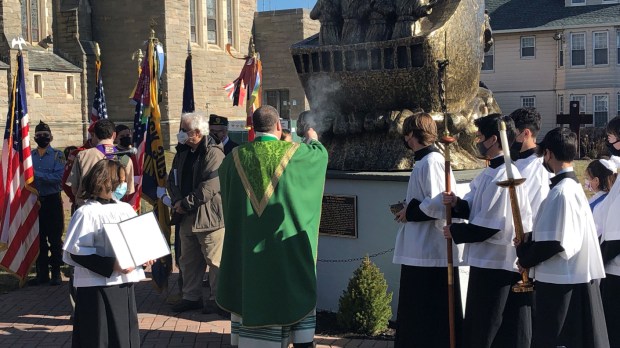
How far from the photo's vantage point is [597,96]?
1444 inches

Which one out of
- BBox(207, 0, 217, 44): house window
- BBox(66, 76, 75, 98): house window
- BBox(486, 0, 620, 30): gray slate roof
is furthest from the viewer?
BBox(207, 0, 217, 44): house window

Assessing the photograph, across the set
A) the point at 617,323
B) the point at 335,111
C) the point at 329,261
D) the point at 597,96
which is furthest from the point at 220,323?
the point at 597,96

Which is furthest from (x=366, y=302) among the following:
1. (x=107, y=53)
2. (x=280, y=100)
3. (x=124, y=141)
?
(x=280, y=100)

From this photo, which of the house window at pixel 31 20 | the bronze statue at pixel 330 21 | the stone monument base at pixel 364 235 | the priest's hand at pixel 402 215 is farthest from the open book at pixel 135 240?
the house window at pixel 31 20

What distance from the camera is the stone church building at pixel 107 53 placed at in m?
31.8

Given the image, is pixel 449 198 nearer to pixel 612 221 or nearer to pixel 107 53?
pixel 612 221

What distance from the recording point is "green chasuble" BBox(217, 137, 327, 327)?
5.23m

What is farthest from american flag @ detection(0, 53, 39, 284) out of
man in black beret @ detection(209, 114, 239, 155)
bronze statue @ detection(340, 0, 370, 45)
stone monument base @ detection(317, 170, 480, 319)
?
bronze statue @ detection(340, 0, 370, 45)

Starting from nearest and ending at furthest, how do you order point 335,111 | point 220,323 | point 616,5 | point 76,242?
point 76,242 → point 220,323 → point 335,111 → point 616,5

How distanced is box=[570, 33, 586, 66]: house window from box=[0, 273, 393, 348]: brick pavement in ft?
104

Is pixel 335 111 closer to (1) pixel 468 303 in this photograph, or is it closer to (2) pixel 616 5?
(1) pixel 468 303

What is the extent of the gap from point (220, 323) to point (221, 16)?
34.6m

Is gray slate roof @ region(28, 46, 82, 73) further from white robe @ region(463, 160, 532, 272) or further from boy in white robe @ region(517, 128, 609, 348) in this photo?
boy in white robe @ region(517, 128, 609, 348)

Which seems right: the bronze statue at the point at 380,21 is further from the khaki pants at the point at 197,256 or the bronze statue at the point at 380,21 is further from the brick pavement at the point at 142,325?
the brick pavement at the point at 142,325
